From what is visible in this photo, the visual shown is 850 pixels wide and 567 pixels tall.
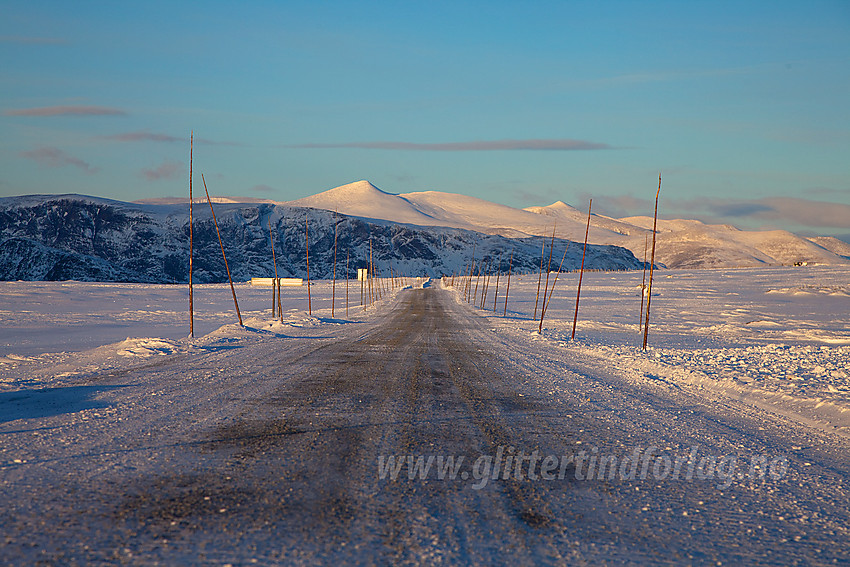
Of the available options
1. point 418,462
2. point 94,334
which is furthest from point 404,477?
point 94,334

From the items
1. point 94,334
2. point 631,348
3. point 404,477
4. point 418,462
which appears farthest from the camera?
point 94,334

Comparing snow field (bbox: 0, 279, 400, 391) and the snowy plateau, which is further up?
the snowy plateau

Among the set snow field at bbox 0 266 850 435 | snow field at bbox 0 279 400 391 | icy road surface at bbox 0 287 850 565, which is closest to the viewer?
icy road surface at bbox 0 287 850 565

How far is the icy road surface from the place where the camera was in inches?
170

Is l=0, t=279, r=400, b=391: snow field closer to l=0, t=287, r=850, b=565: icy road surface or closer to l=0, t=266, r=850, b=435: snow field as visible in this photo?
l=0, t=266, r=850, b=435: snow field

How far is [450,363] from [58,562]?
12307 millimetres

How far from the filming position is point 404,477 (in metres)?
5.83

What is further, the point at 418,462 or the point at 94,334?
the point at 94,334

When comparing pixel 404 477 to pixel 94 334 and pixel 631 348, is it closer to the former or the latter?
pixel 631 348

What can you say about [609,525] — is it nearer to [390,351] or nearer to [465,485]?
[465,485]

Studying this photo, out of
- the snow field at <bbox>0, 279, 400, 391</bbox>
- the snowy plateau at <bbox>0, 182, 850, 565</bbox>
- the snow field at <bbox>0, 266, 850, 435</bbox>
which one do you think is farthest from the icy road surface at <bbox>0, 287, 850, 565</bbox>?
the snow field at <bbox>0, 279, 400, 391</bbox>

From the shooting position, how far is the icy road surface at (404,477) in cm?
433

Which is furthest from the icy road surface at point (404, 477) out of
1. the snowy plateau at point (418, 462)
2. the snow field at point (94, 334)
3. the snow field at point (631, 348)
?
the snow field at point (94, 334)

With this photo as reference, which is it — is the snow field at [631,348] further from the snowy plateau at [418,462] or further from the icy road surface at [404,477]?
the icy road surface at [404,477]
